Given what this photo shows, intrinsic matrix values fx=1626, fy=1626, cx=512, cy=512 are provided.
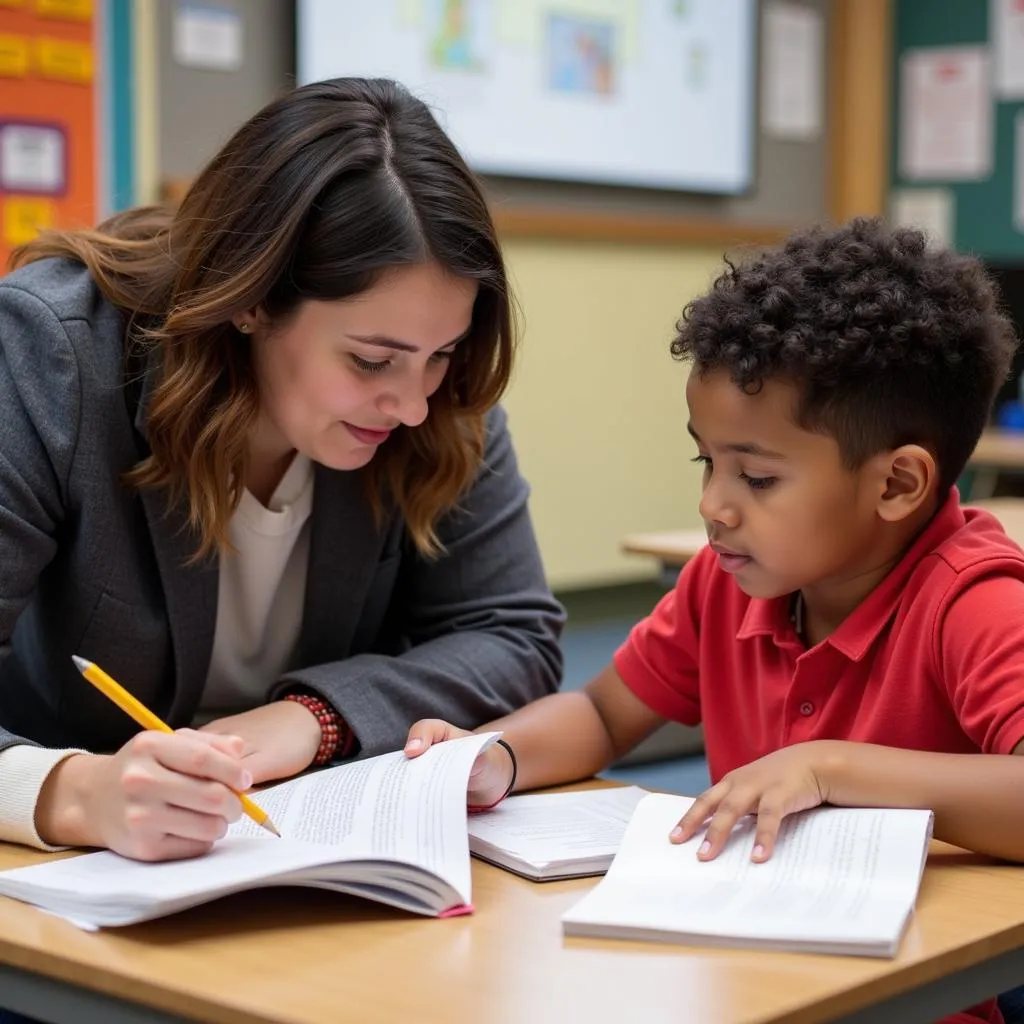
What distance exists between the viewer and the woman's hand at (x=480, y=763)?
1267mm

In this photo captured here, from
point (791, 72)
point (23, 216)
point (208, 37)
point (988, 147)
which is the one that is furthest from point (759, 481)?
point (988, 147)

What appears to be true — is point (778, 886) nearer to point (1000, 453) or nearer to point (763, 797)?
point (763, 797)

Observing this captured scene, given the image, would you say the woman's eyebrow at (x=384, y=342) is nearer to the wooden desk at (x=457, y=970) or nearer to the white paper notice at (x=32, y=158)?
the wooden desk at (x=457, y=970)

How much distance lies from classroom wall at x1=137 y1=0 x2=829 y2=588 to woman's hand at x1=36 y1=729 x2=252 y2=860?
127 inches

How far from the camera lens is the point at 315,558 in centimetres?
161

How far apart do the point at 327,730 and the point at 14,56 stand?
2.33m

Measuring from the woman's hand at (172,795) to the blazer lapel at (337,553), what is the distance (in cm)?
52

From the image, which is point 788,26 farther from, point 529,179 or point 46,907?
point 46,907

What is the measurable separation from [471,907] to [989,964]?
32 cm

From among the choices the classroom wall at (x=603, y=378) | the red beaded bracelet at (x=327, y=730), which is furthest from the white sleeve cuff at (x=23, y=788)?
the classroom wall at (x=603, y=378)

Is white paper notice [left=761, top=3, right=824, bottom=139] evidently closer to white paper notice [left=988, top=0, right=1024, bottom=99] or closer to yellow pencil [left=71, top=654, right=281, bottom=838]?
white paper notice [left=988, top=0, right=1024, bottom=99]

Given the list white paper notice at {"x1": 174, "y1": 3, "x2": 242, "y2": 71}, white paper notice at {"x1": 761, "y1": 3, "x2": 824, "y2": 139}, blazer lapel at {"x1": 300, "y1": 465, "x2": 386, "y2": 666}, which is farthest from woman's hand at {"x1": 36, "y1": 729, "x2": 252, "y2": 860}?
white paper notice at {"x1": 761, "y1": 3, "x2": 824, "y2": 139}

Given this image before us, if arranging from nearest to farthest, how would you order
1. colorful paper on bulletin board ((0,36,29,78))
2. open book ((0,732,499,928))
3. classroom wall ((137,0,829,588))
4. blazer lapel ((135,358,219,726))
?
open book ((0,732,499,928)), blazer lapel ((135,358,219,726)), colorful paper on bulletin board ((0,36,29,78)), classroom wall ((137,0,829,588))

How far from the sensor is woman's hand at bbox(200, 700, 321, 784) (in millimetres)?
1333
